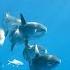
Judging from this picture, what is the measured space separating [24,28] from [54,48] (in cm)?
1309

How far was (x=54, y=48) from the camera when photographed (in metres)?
17.1

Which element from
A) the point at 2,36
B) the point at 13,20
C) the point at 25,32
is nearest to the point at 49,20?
the point at 13,20

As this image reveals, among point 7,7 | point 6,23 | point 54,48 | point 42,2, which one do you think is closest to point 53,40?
point 54,48

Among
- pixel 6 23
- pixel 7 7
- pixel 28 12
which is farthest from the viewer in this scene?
pixel 28 12

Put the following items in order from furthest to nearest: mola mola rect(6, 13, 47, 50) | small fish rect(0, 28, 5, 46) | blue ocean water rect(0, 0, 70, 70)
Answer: blue ocean water rect(0, 0, 70, 70) < small fish rect(0, 28, 5, 46) < mola mola rect(6, 13, 47, 50)

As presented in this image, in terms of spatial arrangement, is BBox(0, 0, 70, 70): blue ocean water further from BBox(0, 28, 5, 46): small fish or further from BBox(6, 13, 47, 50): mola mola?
BBox(6, 13, 47, 50): mola mola

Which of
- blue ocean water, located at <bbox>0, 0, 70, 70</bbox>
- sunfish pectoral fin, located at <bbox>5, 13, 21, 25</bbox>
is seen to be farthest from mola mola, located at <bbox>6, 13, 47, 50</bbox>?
blue ocean water, located at <bbox>0, 0, 70, 70</bbox>

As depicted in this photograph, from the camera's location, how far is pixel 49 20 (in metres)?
16.9

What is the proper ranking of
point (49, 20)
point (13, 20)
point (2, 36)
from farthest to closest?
point (49, 20), point (13, 20), point (2, 36)

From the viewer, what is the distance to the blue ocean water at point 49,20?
14812 millimetres

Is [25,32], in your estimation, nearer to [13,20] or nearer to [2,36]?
[2,36]

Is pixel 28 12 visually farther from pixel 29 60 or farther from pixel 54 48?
pixel 29 60

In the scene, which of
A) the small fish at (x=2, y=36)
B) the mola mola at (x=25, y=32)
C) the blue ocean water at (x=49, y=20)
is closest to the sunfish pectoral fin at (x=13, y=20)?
the small fish at (x=2, y=36)

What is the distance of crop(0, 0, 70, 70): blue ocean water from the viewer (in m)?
14.8
